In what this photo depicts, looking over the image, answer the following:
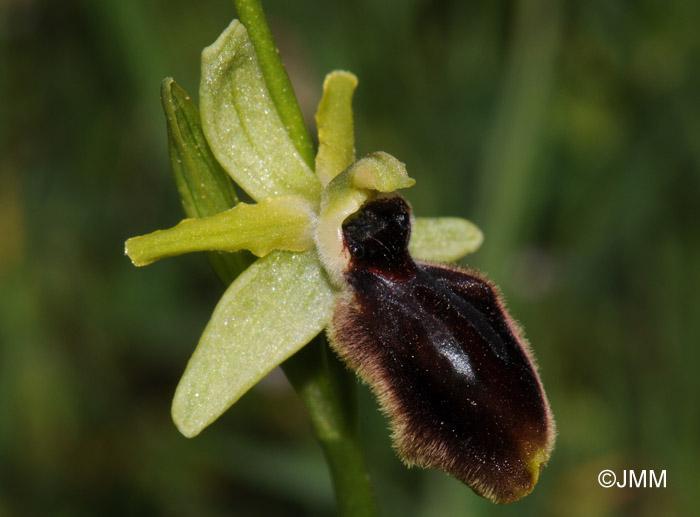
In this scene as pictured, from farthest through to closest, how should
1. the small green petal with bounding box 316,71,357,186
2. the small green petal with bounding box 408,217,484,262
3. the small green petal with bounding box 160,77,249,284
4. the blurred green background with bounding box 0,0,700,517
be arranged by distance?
the blurred green background with bounding box 0,0,700,517 → the small green petal with bounding box 408,217,484,262 → the small green petal with bounding box 316,71,357,186 → the small green petal with bounding box 160,77,249,284

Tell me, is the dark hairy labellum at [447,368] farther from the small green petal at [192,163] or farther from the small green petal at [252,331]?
the small green petal at [192,163]

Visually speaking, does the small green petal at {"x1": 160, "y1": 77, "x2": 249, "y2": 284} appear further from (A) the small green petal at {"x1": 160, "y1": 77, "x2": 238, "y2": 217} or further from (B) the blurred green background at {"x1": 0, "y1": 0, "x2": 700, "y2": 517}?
(B) the blurred green background at {"x1": 0, "y1": 0, "x2": 700, "y2": 517}

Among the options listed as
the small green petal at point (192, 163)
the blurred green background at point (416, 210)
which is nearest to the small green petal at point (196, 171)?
the small green petal at point (192, 163)

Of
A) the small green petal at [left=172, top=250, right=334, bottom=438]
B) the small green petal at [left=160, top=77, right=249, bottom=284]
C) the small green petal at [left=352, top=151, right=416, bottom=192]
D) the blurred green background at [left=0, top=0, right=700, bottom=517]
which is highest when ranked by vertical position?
the small green petal at [left=160, top=77, right=249, bottom=284]

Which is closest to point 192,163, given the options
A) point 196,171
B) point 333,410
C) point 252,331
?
point 196,171

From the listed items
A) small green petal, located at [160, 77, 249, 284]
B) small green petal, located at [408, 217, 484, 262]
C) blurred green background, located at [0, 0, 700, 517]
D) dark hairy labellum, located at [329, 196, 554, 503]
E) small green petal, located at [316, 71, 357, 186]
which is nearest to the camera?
dark hairy labellum, located at [329, 196, 554, 503]

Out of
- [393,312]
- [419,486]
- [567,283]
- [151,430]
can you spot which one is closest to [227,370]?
[393,312]

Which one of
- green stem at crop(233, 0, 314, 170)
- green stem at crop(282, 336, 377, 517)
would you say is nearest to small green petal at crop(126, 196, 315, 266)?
green stem at crop(233, 0, 314, 170)
